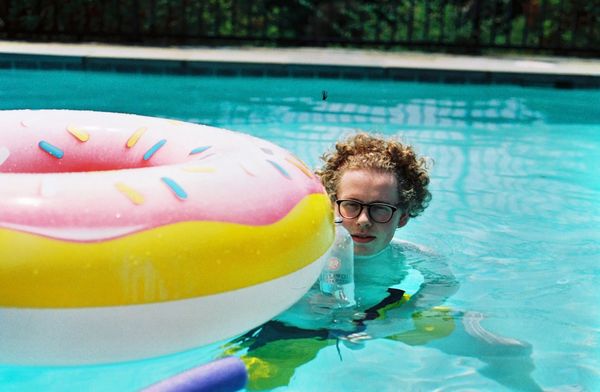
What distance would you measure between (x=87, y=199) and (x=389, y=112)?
18.3 ft

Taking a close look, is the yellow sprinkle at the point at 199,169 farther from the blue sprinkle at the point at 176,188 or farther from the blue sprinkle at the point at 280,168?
the blue sprinkle at the point at 280,168

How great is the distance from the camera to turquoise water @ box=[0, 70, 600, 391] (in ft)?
9.24

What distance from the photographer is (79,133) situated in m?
3.06

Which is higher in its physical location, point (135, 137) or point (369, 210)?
point (135, 137)

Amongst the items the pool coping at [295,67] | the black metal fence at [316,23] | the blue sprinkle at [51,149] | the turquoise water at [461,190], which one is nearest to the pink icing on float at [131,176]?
the blue sprinkle at [51,149]

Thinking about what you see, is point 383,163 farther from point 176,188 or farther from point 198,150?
point 176,188

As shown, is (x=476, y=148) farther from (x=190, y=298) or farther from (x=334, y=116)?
(x=190, y=298)

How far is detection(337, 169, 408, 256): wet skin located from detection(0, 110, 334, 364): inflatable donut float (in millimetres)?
463

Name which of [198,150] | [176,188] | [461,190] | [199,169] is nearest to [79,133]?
[198,150]

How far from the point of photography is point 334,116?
24.2 feet

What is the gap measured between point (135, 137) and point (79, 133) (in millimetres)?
178

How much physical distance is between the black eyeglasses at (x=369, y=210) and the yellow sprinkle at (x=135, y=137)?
67cm

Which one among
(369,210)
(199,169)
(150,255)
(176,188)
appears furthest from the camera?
(369,210)

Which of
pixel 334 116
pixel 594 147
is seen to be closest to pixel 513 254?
pixel 594 147
